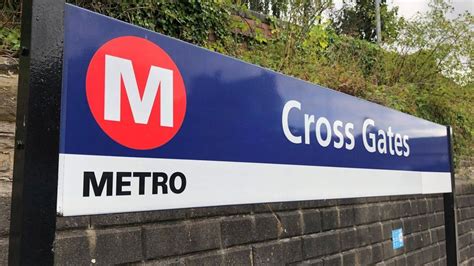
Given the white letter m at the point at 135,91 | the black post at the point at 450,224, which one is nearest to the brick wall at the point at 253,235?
the white letter m at the point at 135,91

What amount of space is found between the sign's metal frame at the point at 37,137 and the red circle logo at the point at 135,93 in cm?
18

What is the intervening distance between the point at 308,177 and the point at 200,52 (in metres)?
1.04

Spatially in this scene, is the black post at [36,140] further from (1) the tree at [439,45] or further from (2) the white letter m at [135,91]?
(1) the tree at [439,45]

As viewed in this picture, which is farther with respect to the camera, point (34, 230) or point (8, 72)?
point (8, 72)

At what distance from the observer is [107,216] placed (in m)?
1.86

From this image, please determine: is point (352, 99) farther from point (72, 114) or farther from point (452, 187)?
point (452, 187)

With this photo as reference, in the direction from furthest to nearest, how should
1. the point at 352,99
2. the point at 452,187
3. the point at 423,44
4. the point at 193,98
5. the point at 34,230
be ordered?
the point at 423,44 < the point at 452,187 < the point at 352,99 < the point at 193,98 < the point at 34,230

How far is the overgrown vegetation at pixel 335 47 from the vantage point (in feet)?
13.6

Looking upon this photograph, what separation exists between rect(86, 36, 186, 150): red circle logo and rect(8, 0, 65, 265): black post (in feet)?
0.63

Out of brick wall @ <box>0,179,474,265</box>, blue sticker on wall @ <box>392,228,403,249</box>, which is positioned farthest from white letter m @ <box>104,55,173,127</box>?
blue sticker on wall @ <box>392,228,403,249</box>

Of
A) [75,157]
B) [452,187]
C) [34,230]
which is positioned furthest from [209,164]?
[452,187]

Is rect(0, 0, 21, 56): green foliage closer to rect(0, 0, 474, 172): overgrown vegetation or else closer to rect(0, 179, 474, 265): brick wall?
rect(0, 0, 474, 172): overgrown vegetation

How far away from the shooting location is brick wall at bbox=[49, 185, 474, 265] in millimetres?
1831

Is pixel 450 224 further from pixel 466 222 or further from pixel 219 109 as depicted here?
pixel 219 109
